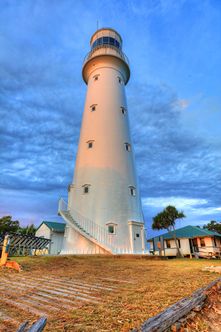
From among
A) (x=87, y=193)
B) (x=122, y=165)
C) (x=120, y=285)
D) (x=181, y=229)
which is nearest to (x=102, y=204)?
(x=87, y=193)

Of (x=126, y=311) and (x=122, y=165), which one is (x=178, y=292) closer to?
(x=126, y=311)

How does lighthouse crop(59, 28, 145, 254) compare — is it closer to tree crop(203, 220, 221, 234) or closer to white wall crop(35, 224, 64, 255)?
white wall crop(35, 224, 64, 255)

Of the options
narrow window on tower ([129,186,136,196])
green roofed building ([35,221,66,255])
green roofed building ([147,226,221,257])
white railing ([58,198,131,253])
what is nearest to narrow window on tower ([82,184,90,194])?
white railing ([58,198,131,253])

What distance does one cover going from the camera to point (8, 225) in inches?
1255

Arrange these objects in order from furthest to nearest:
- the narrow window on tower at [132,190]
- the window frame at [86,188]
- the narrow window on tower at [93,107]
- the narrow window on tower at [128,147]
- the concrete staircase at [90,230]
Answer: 1. the narrow window on tower at [93,107]
2. the narrow window on tower at [128,147]
3. the narrow window on tower at [132,190]
4. the window frame at [86,188]
5. the concrete staircase at [90,230]

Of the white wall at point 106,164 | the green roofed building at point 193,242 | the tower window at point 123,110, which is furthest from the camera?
the green roofed building at point 193,242

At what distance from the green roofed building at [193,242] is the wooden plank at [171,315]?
20474 mm

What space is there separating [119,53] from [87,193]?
1399 cm

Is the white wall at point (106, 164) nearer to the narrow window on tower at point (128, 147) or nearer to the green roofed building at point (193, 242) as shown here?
the narrow window on tower at point (128, 147)

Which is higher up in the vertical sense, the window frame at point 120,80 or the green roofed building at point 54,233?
the window frame at point 120,80

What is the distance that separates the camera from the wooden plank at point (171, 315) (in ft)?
7.18

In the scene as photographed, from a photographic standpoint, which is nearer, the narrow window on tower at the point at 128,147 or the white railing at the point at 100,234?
the white railing at the point at 100,234

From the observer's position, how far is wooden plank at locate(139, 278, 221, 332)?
2.19 meters

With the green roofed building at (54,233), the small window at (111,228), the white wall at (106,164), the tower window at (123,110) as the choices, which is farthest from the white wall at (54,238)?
the tower window at (123,110)
